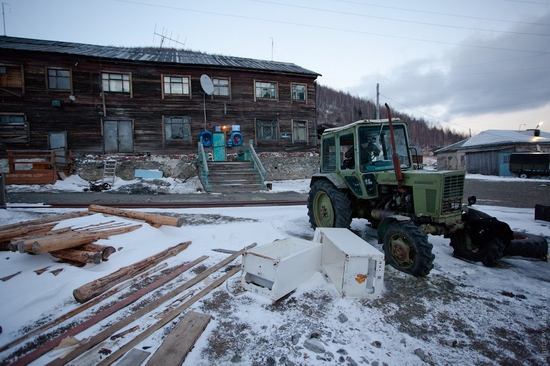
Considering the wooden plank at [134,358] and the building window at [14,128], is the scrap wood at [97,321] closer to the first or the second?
the wooden plank at [134,358]

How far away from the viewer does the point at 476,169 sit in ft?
86.3

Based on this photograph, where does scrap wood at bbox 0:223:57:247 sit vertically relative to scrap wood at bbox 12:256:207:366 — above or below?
above

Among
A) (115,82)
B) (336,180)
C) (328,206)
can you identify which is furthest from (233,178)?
(115,82)

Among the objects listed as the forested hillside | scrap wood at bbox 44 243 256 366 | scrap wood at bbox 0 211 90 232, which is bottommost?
scrap wood at bbox 44 243 256 366

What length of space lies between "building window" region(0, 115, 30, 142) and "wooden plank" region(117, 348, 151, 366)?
18500mm

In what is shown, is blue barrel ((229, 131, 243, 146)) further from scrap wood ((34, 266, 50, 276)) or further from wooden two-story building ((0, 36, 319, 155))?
scrap wood ((34, 266, 50, 276))

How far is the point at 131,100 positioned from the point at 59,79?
3.99 m

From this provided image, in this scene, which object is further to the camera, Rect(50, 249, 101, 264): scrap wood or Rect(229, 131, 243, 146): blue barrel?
Rect(229, 131, 243, 146): blue barrel

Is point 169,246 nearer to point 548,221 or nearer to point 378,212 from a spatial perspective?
point 378,212

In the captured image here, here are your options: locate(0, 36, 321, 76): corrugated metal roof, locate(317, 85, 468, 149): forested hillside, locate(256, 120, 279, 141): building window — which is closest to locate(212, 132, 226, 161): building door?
locate(256, 120, 279, 141): building window

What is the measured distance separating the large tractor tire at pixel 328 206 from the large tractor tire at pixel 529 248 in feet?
8.58

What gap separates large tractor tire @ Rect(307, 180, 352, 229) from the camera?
190 inches

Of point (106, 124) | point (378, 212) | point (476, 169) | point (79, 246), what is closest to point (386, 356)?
point (378, 212)

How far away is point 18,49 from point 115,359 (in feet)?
65.2
